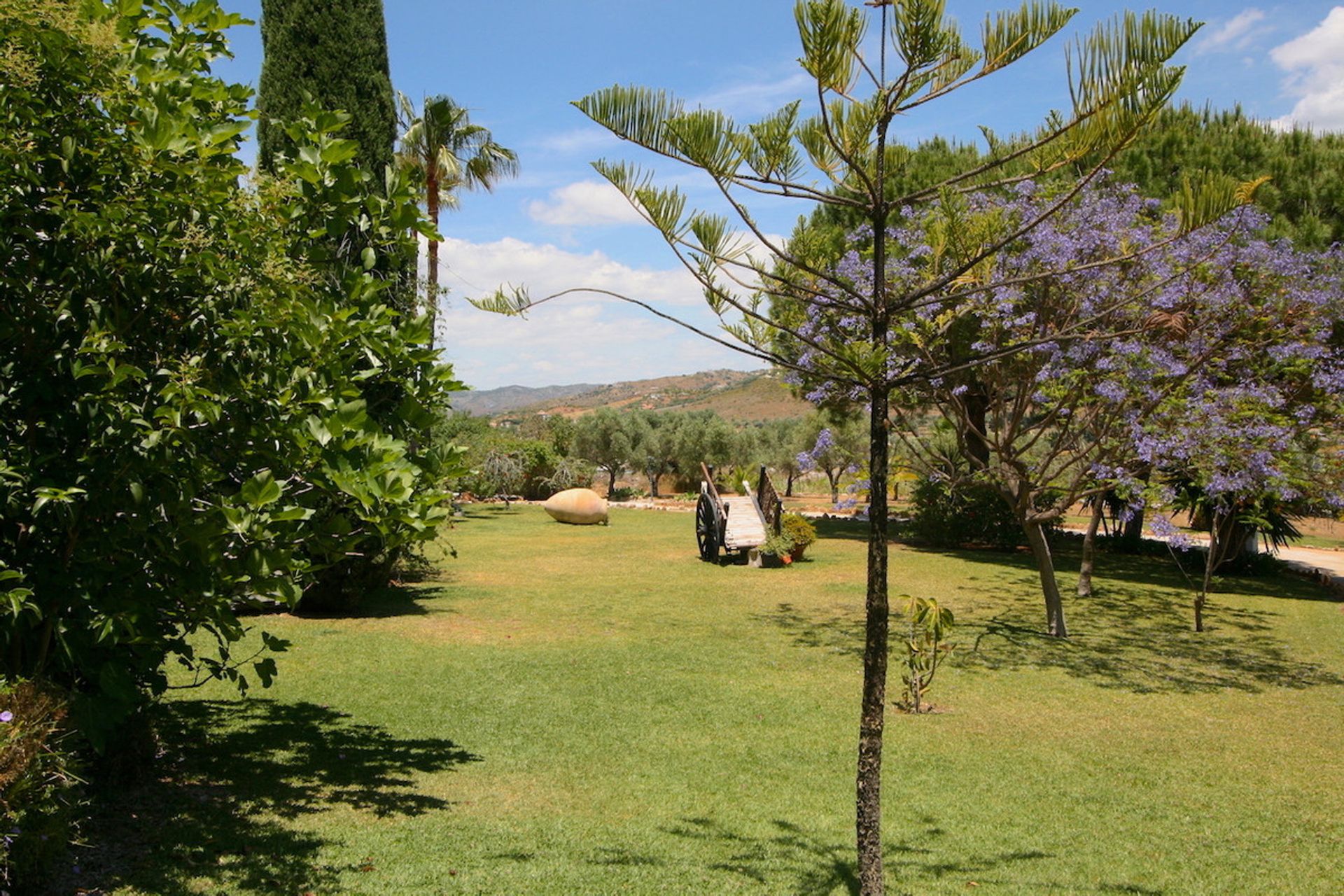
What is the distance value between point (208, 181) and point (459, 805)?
3571 mm

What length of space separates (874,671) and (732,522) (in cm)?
1379

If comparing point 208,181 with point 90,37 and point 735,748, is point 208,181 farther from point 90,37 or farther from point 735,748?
point 735,748

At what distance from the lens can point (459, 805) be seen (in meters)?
5.32

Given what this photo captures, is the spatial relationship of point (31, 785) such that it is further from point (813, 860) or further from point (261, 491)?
point (813, 860)

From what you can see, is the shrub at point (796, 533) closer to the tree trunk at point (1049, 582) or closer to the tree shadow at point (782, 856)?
the tree trunk at point (1049, 582)

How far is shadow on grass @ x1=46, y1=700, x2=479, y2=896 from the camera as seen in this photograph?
4090 mm

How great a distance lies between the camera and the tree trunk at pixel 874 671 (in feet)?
11.1

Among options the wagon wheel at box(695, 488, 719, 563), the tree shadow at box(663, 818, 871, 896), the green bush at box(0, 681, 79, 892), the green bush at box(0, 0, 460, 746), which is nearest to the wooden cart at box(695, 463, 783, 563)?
the wagon wheel at box(695, 488, 719, 563)

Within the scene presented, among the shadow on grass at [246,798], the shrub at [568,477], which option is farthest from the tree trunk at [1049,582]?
the shrub at [568,477]

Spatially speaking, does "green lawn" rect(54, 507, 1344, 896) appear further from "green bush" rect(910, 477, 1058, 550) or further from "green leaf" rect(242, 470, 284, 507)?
"green bush" rect(910, 477, 1058, 550)

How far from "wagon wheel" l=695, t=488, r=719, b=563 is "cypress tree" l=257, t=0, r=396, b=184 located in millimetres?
8237

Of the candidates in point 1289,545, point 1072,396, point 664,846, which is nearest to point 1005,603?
point 1072,396

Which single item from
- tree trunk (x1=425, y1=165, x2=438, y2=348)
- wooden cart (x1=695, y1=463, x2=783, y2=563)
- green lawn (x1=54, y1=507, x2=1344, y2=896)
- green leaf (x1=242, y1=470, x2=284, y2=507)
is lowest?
green lawn (x1=54, y1=507, x2=1344, y2=896)

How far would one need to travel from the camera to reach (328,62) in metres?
12.5
